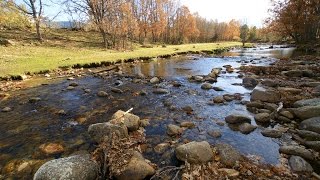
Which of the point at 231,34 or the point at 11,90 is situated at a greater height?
the point at 231,34

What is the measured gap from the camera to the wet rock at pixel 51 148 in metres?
5.93

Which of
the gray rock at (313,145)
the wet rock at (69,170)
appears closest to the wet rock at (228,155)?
→ the gray rock at (313,145)

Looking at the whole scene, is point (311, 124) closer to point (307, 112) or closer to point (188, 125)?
point (307, 112)

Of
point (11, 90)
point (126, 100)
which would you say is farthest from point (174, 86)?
point (11, 90)

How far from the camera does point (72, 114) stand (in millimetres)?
8750

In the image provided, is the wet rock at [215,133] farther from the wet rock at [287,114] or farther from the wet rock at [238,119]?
the wet rock at [287,114]

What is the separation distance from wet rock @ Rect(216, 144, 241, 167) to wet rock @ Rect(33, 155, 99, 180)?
275 cm

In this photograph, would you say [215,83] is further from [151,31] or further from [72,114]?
[151,31]

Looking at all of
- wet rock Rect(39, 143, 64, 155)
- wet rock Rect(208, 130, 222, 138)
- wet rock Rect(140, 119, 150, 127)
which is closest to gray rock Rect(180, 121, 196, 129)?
wet rock Rect(208, 130, 222, 138)

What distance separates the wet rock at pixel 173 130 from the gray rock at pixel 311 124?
11.5 ft

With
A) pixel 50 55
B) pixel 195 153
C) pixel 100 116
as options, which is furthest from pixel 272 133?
pixel 50 55

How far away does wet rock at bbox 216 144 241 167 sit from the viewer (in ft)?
17.0

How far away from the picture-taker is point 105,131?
6273mm

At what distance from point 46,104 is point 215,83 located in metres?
8.78
